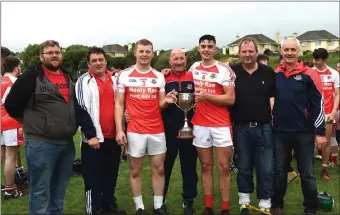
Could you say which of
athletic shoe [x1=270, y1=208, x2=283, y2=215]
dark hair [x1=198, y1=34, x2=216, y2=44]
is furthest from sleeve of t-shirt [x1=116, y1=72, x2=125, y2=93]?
athletic shoe [x1=270, y1=208, x2=283, y2=215]

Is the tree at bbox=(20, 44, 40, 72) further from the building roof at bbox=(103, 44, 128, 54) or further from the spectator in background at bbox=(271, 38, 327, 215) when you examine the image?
the spectator in background at bbox=(271, 38, 327, 215)

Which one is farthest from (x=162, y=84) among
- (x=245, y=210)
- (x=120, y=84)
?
(x=245, y=210)

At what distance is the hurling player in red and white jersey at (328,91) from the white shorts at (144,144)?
3.87m

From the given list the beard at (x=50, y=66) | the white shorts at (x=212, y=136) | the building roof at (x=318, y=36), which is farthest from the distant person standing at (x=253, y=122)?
the building roof at (x=318, y=36)

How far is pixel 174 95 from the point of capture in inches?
172

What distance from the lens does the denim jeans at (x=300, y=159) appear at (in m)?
4.62

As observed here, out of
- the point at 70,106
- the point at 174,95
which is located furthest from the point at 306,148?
the point at 70,106

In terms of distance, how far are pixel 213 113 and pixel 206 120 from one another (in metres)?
0.14

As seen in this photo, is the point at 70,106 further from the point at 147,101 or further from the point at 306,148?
the point at 306,148

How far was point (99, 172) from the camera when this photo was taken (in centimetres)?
470

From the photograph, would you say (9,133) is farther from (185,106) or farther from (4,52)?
(185,106)

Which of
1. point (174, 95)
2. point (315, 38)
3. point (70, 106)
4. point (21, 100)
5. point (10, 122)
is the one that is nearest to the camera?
point (21, 100)

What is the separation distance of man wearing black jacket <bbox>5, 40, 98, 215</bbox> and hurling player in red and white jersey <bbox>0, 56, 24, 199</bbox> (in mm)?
1939

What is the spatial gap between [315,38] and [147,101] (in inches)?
3411
